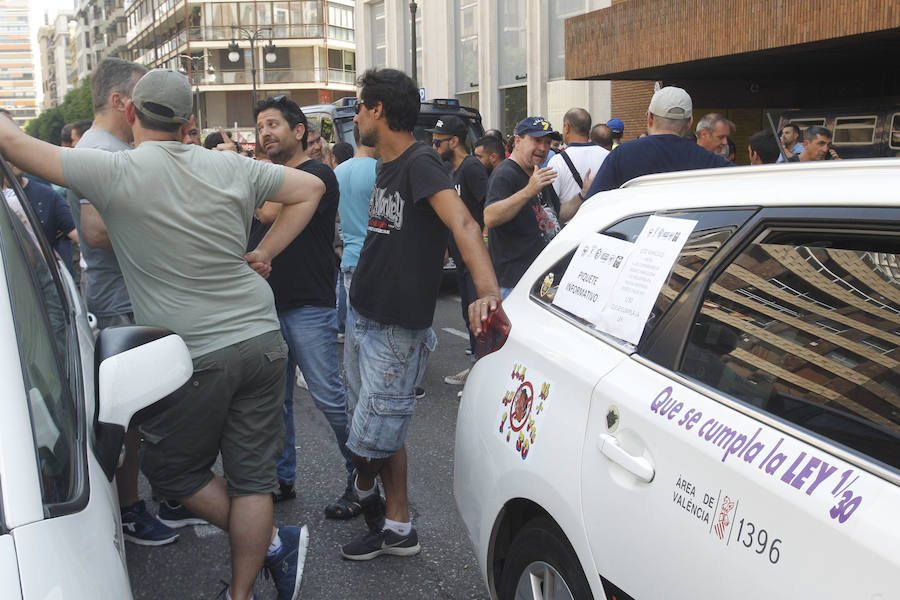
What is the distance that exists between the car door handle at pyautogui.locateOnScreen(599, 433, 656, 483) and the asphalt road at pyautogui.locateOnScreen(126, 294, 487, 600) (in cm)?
154

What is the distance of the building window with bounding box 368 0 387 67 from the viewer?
1307 inches

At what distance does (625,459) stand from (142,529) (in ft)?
8.78

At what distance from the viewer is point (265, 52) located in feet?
191

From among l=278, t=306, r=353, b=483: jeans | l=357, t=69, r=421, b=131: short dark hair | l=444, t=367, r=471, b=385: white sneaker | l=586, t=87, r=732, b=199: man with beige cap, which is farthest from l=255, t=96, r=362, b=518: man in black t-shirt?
l=444, t=367, r=471, b=385: white sneaker

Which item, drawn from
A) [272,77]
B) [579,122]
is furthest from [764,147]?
[272,77]

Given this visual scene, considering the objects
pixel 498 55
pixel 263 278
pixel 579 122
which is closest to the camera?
pixel 263 278

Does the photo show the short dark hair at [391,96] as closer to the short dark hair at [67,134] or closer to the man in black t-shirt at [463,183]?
the man in black t-shirt at [463,183]

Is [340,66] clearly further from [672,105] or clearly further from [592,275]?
[592,275]

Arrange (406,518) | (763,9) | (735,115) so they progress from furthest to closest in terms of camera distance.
→ 1. (735,115)
2. (763,9)
3. (406,518)

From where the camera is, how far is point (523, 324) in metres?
2.66

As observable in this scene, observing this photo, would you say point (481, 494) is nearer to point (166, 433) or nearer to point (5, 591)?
point (166, 433)

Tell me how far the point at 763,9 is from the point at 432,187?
8719mm

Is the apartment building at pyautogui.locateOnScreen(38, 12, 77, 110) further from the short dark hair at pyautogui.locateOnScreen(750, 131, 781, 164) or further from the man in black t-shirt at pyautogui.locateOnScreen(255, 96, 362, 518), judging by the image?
the man in black t-shirt at pyautogui.locateOnScreen(255, 96, 362, 518)

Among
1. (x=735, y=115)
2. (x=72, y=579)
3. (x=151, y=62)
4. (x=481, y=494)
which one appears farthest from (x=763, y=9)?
(x=151, y=62)
